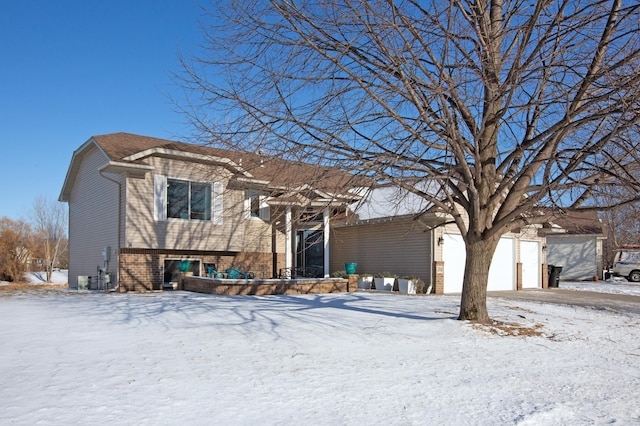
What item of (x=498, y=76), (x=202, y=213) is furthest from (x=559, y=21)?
(x=202, y=213)

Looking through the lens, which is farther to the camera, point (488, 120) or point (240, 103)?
point (488, 120)

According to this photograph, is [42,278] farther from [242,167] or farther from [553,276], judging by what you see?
[553,276]

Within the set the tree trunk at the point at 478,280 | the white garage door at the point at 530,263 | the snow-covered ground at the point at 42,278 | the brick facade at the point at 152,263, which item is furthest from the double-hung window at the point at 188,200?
the snow-covered ground at the point at 42,278

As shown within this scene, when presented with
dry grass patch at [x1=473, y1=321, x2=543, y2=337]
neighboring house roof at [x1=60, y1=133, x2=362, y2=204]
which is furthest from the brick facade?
dry grass patch at [x1=473, y1=321, x2=543, y2=337]

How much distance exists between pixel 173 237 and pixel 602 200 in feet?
42.1

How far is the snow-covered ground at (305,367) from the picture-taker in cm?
540

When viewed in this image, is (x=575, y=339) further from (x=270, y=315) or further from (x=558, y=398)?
(x=270, y=315)

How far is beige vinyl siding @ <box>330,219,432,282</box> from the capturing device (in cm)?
1900

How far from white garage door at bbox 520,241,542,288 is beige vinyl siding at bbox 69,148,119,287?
16.9 metres

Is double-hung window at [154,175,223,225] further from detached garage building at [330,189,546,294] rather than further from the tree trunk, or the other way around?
the tree trunk

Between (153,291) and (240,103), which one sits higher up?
(240,103)

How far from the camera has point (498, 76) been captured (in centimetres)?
896

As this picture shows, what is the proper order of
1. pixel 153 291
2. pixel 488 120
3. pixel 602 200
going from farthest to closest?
pixel 153 291 < pixel 602 200 < pixel 488 120

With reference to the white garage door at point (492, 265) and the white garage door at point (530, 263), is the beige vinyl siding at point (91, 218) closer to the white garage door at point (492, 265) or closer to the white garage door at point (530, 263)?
the white garage door at point (492, 265)
